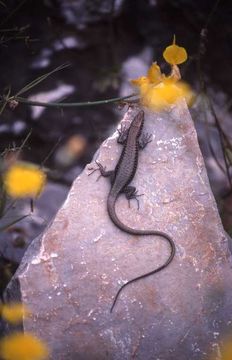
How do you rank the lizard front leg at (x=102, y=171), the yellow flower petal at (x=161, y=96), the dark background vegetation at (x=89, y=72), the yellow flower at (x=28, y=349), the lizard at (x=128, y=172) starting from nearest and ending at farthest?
the yellow flower at (x=28, y=349), the lizard at (x=128, y=172), the lizard front leg at (x=102, y=171), the yellow flower petal at (x=161, y=96), the dark background vegetation at (x=89, y=72)

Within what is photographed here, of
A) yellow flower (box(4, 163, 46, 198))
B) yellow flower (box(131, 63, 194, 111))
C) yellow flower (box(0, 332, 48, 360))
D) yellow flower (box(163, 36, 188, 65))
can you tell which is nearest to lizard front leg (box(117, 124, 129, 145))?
yellow flower (box(131, 63, 194, 111))

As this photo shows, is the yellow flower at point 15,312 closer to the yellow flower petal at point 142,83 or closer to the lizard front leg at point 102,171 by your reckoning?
the lizard front leg at point 102,171

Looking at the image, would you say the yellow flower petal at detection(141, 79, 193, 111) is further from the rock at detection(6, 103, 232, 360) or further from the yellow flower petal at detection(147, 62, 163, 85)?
the rock at detection(6, 103, 232, 360)

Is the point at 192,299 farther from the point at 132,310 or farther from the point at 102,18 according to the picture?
the point at 102,18

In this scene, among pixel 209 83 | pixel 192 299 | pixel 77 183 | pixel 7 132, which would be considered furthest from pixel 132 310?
pixel 209 83

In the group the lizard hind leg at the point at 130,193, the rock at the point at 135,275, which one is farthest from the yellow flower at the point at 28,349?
the lizard hind leg at the point at 130,193
